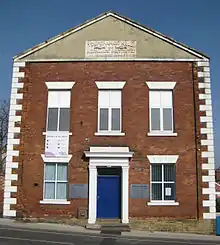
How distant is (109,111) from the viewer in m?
18.6

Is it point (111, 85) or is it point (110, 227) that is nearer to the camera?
point (110, 227)

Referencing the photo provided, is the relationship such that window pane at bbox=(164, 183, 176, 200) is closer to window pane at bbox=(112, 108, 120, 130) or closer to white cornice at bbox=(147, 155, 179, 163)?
white cornice at bbox=(147, 155, 179, 163)

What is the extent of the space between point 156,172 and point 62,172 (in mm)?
4822

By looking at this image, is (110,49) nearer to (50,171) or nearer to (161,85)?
(161,85)

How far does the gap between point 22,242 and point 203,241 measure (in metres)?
7.70

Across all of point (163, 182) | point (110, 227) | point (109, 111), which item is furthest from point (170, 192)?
point (109, 111)

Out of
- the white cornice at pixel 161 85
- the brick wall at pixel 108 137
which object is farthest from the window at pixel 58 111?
the white cornice at pixel 161 85

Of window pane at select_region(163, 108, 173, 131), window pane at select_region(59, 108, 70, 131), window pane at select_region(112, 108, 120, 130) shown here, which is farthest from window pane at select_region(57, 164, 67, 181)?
window pane at select_region(163, 108, 173, 131)

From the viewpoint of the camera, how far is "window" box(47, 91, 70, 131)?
60.9 feet

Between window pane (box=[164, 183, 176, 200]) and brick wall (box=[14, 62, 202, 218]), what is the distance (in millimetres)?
262

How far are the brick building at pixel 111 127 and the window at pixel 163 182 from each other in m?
0.05

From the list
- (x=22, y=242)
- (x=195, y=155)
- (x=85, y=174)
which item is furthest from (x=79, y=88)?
(x=22, y=242)

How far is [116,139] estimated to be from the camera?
18156 mm

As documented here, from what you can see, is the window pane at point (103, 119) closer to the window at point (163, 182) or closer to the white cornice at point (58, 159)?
the white cornice at point (58, 159)
